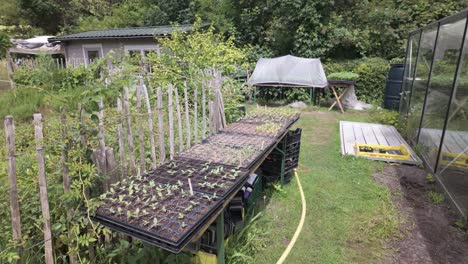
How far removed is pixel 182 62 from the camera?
5883mm

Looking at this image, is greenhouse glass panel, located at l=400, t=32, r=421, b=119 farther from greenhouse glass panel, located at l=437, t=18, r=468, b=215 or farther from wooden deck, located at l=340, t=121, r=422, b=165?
greenhouse glass panel, located at l=437, t=18, r=468, b=215

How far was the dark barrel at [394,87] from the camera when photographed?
8.36 m

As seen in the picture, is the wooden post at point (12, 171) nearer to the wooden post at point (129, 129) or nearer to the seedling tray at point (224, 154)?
the wooden post at point (129, 129)

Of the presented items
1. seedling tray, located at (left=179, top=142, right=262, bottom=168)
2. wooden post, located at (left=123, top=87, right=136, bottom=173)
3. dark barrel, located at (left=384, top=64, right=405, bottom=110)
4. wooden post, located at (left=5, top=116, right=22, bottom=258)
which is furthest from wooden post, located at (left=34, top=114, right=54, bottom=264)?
dark barrel, located at (left=384, top=64, right=405, bottom=110)

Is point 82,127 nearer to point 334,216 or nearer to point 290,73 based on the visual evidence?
point 334,216

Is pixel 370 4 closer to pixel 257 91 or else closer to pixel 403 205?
pixel 257 91

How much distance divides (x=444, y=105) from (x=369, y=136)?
228 centimetres

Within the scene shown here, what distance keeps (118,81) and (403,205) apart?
3718 millimetres

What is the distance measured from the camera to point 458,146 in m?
3.46

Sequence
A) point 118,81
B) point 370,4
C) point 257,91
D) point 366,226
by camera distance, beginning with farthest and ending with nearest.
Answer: point 370,4 < point 257,91 < point 366,226 < point 118,81

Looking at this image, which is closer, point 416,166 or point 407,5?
point 416,166

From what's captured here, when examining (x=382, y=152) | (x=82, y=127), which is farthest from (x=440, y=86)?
(x=82, y=127)

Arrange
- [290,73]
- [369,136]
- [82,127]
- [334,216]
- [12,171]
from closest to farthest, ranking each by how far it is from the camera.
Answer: [12,171], [82,127], [334,216], [369,136], [290,73]

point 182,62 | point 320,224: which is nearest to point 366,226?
point 320,224
